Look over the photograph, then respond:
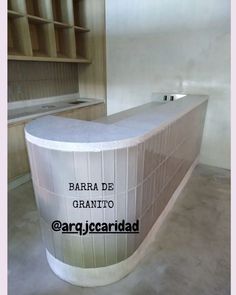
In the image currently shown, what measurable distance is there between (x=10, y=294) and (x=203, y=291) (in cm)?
122

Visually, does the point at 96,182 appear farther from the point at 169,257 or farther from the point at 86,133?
the point at 169,257

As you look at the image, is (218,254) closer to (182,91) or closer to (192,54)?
(182,91)

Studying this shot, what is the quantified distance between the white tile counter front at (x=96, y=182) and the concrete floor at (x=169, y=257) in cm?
10

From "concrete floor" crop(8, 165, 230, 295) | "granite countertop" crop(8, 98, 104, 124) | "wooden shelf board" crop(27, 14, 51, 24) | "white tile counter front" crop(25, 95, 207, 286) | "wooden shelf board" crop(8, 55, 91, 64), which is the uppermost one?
"wooden shelf board" crop(27, 14, 51, 24)

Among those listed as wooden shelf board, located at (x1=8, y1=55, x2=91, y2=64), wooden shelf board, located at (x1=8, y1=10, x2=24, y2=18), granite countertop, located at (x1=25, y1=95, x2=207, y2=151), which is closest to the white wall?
wooden shelf board, located at (x1=8, y1=55, x2=91, y2=64)

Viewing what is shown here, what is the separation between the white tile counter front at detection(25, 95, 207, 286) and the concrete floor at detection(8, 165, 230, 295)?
96 mm

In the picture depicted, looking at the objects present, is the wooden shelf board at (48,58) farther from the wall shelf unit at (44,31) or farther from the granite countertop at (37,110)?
the granite countertop at (37,110)

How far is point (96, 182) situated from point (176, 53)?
260 cm

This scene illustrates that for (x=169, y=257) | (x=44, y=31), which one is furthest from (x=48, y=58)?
(x=169, y=257)

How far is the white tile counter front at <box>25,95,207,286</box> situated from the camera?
1205mm

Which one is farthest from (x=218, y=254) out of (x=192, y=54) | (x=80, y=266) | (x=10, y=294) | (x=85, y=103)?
(x=85, y=103)

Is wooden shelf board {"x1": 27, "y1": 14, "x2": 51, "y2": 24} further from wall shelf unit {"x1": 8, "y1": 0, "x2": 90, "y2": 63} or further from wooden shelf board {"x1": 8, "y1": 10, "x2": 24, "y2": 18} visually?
wooden shelf board {"x1": 8, "y1": 10, "x2": 24, "y2": 18}

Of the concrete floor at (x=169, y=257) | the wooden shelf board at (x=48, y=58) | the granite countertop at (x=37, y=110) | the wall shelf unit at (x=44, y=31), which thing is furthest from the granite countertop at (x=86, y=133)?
the wall shelf unit at (x=44, y=31)

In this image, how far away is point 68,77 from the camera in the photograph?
4.02 metres
